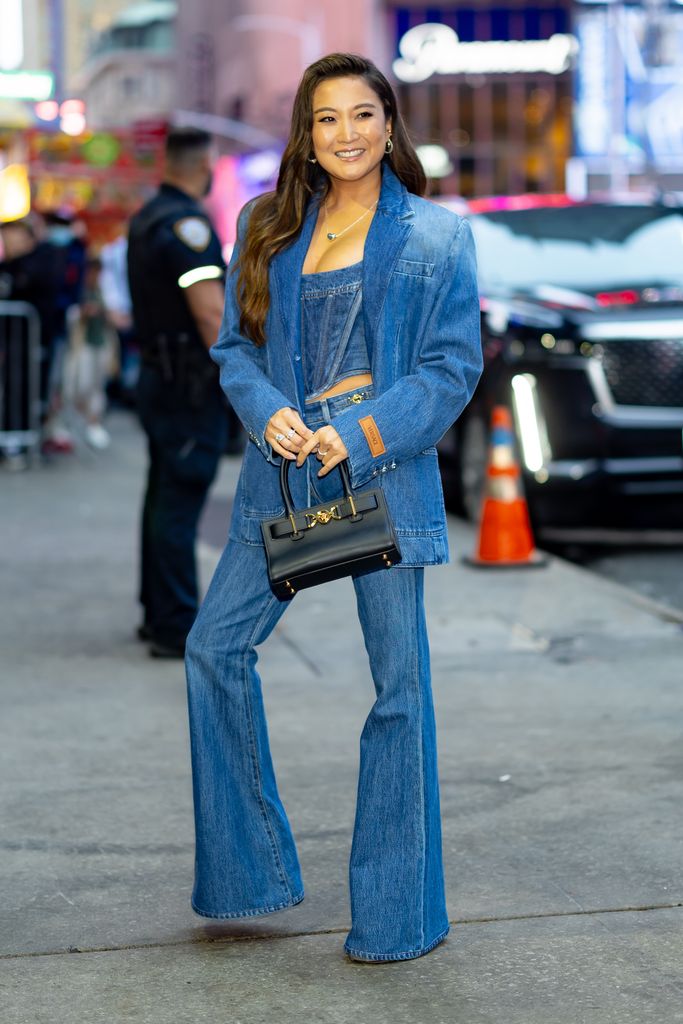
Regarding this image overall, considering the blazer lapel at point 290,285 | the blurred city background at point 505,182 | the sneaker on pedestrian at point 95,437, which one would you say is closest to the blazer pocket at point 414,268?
the blazer lapel at point 290,285

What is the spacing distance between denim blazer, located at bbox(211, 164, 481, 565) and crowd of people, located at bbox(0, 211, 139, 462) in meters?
10.8

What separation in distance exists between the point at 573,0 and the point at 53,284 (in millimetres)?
34081

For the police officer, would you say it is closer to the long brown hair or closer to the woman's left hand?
the long brown hair

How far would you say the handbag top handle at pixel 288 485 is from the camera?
3.55 metres

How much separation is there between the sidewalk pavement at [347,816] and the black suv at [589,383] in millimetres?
1106

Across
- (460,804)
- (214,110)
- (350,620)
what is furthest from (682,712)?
(214,110)

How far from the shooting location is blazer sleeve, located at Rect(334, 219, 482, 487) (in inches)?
140

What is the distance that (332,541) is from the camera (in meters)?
3.52

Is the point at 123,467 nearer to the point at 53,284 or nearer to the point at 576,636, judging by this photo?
the point at 53,284

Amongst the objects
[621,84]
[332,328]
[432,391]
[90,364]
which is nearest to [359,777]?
[432,391]

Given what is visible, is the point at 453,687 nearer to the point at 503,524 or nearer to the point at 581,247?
the point at 503,524

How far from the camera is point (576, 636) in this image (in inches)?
279

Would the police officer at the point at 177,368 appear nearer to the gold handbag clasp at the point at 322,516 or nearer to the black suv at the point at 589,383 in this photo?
the black suv at the point at 589,383

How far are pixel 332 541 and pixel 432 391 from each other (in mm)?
360
